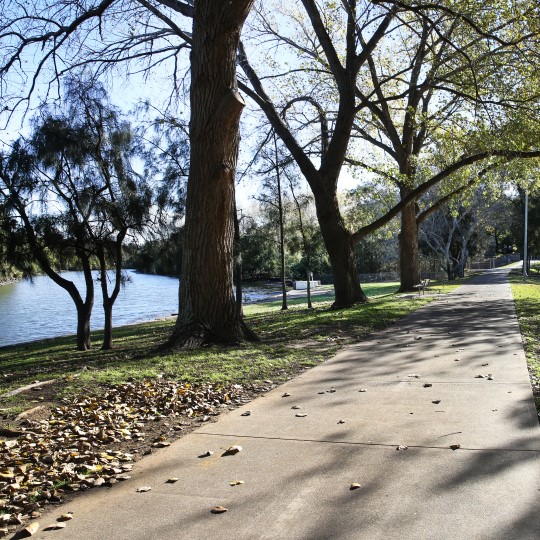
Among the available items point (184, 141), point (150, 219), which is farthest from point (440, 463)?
point (184, 141)

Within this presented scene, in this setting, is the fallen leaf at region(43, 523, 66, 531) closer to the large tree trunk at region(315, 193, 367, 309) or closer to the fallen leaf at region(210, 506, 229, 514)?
the fallen leaf at region(210, 506, 229, 514)

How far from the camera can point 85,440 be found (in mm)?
4992

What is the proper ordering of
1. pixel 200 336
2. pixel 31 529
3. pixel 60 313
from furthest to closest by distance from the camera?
pixel 60 313 → pixel 200 336 → pixel 31 529

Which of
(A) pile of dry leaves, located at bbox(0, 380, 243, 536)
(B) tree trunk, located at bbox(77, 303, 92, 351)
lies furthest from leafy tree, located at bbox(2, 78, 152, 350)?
(A) pile of dry leaves, located at bbox(0, 380, 243, 536)

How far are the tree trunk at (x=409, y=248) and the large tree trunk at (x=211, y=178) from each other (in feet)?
50.8

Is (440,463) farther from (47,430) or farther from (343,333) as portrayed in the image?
(343,333)

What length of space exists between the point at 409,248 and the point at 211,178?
54.2ft

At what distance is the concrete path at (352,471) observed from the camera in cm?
335

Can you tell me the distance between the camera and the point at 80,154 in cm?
1409

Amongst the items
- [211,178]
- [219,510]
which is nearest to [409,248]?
[211,178]

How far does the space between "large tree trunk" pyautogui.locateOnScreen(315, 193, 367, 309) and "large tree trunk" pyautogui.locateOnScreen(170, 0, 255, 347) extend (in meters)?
7.83

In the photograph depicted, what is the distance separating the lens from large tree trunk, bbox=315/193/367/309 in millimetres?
17578

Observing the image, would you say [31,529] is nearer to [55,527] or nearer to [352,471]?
[55,527]

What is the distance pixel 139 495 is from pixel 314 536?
1.30 meters
